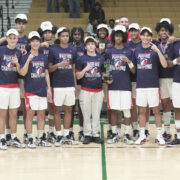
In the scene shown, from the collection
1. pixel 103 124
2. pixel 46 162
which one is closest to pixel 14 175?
pixel 46 162

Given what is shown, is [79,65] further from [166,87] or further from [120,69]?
[166,87]

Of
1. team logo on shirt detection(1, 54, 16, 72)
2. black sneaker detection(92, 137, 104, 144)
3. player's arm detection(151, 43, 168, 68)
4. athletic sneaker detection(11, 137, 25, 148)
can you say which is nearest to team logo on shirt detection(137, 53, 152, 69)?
player's arm detection(151, 43, 168, 68)

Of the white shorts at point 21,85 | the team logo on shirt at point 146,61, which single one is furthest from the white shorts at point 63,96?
the team logo on shirt at point 146,61

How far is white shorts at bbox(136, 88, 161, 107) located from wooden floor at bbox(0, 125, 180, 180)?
636mm

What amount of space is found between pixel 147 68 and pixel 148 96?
419 mm

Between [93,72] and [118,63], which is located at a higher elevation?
[118,63]

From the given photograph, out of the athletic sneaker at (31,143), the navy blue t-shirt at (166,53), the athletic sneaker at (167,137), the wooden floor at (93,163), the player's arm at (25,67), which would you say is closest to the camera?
the wooden floor at (93,163)

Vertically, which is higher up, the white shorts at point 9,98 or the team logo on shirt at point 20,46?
the team logo on shirt at point 20,46

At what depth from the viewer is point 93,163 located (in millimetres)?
6828

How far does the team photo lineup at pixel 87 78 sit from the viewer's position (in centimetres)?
769

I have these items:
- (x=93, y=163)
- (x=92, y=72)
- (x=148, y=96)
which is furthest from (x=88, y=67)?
(x=93, y=163)

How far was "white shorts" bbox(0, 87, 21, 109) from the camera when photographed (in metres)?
7.64

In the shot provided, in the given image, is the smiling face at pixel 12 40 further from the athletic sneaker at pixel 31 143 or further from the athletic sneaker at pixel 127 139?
the athletic sneaker at pixel 127 139

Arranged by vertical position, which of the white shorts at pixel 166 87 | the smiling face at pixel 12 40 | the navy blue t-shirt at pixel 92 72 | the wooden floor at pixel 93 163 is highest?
the smiling face at pixel 12 40
